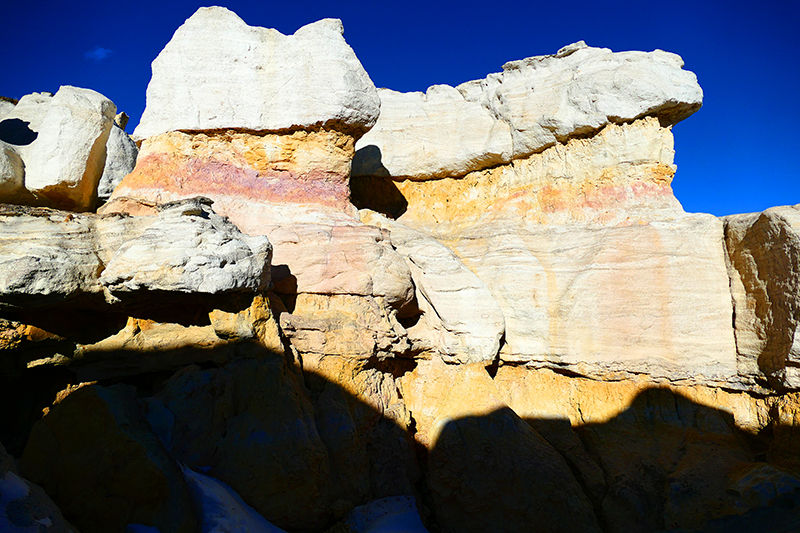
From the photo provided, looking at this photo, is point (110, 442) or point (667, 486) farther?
point (667, 486)

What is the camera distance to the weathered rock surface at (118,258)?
3199 mm

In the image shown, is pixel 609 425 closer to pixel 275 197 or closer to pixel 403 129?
pixel 275 197

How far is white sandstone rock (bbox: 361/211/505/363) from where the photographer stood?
5305 millimetres

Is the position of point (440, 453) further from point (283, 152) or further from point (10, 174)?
point (10, 174)

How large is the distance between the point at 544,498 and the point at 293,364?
2.61 m

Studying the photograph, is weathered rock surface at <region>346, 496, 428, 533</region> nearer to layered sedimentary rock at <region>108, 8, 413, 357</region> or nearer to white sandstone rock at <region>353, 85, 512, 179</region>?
layered sedimentary rock at <region>108, 8, 413, 357</region>

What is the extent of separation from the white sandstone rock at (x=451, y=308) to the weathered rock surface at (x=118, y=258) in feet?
7.38

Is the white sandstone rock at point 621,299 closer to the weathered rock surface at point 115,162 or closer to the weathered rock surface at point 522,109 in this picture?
the weathered rock surface at point 522,109

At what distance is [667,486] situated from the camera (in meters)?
4.37

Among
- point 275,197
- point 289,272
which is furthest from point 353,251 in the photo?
point 275,197

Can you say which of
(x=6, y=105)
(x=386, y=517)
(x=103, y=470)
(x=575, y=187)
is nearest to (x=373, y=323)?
(x=386, y=517)

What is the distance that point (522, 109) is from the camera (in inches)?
278

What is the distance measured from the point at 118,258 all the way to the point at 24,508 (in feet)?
6.29

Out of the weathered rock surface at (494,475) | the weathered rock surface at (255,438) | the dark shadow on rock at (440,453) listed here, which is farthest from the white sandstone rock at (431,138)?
the weathered rock surface at (255,438)
